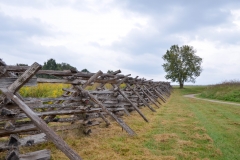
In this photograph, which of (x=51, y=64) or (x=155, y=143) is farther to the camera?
(x=51, y=64)

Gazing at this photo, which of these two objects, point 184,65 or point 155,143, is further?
point 184,65

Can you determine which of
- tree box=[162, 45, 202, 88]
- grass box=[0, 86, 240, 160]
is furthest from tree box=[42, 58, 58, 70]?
grass box=[0, 86, 240, 160]

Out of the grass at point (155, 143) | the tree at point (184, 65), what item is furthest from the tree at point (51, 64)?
the grass at point (155, 143)

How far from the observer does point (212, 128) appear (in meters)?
9.70

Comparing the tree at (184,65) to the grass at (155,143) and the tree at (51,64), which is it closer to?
the tree at (51,64)

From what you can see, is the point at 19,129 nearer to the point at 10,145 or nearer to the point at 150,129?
the point at 10,145

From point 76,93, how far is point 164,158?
354cm

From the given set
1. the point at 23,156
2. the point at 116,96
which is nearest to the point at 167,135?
the point at 116,96

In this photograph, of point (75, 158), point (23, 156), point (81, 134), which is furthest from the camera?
point (81, 134)

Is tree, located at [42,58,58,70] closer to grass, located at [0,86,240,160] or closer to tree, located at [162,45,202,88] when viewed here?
tree, located at [162,45,202,88]

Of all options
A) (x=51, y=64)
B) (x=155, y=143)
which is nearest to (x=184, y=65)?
(x=51, y=64)

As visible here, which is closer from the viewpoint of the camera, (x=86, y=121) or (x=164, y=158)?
(x=164, y=158)

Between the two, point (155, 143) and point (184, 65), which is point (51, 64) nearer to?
point (184, 65)

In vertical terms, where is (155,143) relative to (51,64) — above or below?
below
